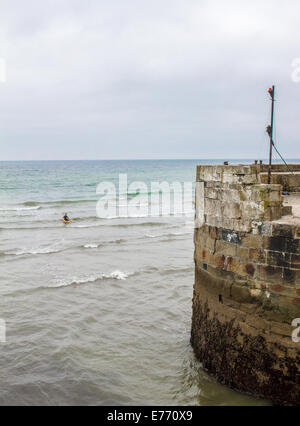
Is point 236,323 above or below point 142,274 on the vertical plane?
above

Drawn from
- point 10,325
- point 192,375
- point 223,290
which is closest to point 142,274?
point 10,325

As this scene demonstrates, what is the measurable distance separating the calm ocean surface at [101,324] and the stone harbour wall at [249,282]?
55 centimetres

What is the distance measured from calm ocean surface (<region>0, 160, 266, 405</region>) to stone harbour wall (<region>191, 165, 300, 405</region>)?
552mm

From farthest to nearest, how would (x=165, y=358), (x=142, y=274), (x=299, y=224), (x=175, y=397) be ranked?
(x=142, y=274) → (x=165, y=358) → (x=175, y=397) → (x=299, y=224)

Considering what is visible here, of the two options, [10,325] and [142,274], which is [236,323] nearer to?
[10,325]

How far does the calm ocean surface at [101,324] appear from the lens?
691cm

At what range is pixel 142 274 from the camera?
13.7 meters

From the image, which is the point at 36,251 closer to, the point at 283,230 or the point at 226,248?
the point at 226,248

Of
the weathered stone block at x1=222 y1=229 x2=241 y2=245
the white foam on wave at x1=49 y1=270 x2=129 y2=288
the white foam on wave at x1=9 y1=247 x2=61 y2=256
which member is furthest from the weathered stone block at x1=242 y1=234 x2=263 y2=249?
the white foam on wave at x1=9 y1=247 x2=61 y2=256

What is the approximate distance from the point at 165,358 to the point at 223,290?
252 centimetres

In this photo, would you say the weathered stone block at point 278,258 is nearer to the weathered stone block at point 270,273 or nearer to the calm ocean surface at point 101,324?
the weathered stone block at point 270,273

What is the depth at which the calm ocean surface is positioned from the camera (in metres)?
6.91

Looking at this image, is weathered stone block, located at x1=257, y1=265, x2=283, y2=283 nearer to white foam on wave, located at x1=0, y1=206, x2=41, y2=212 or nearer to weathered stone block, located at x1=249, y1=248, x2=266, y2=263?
weathered stone block, located at x1=249, y1=248, x2=266, y2=263
